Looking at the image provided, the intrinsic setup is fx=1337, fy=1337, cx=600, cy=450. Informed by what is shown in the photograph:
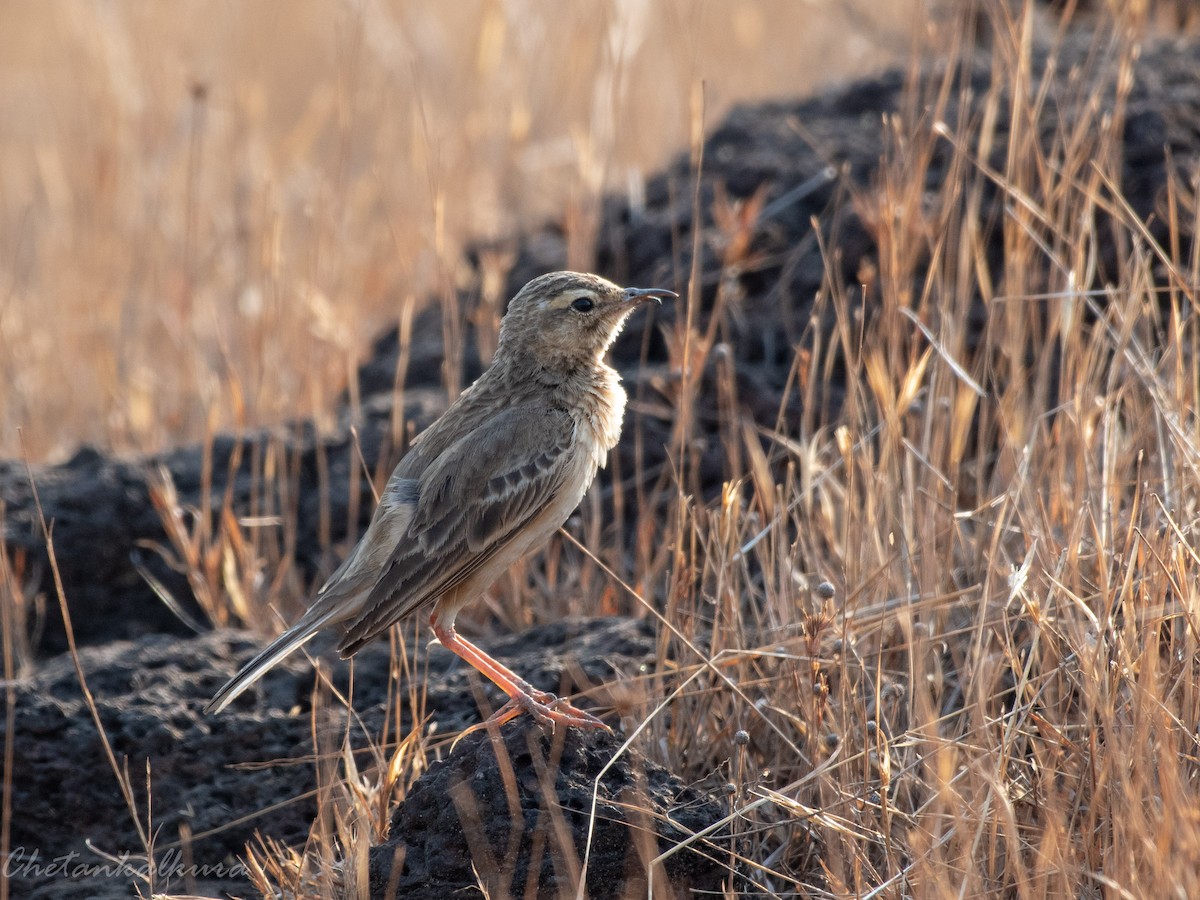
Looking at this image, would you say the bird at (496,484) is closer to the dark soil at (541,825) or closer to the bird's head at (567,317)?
the bird's head at (567,317)

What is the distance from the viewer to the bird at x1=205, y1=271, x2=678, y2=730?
4344 millimetres

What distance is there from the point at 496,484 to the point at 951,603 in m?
1.55

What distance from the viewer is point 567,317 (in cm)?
493

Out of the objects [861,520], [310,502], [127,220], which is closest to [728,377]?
[861,520]

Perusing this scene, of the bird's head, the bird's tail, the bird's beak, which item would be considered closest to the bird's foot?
the bird's tail

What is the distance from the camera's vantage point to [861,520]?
461cm

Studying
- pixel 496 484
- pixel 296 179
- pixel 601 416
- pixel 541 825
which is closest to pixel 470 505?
pixel 496 484

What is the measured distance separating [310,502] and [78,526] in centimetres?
103

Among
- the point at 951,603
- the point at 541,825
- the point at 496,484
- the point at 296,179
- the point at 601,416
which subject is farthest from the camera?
the point at 296,179

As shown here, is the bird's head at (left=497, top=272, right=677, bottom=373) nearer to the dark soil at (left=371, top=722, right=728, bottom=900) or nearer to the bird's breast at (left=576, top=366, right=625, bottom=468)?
the bird's breast at (left=576, top=366, right=625, bottom=468)

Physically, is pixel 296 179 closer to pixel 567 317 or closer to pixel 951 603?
pixel 567 317

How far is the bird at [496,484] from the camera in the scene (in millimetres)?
4344

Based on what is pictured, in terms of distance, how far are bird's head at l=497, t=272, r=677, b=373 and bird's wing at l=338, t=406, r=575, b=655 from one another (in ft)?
1.07

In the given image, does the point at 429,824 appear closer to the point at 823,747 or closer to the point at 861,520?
the point at 823,747
